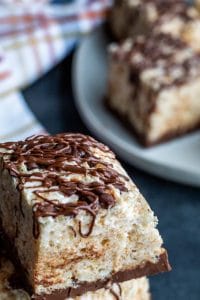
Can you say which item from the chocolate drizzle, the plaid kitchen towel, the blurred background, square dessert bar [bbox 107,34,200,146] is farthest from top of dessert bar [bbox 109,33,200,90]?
the chocolate drizzle

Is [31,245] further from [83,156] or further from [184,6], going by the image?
[184,6]

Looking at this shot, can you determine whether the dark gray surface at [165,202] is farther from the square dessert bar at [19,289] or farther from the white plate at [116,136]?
the square dessert bar at [19,289]

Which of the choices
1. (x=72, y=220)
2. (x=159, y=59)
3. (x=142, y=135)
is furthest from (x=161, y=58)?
(x=72, y=220)

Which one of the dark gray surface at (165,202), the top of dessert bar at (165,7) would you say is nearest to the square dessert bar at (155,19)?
the top of dessert bar at (165,7)

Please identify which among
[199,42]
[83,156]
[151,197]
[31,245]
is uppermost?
[83,156]

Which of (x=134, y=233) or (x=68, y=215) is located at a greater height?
(x=68, y=215)

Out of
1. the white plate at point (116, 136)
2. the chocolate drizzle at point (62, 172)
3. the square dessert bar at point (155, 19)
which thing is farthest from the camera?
the square dessert bar at point (155, 19)

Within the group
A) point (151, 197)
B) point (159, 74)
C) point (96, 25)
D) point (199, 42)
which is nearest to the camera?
point (151, 197)

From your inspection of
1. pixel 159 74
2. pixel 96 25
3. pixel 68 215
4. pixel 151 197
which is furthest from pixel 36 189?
pixel 96 25
